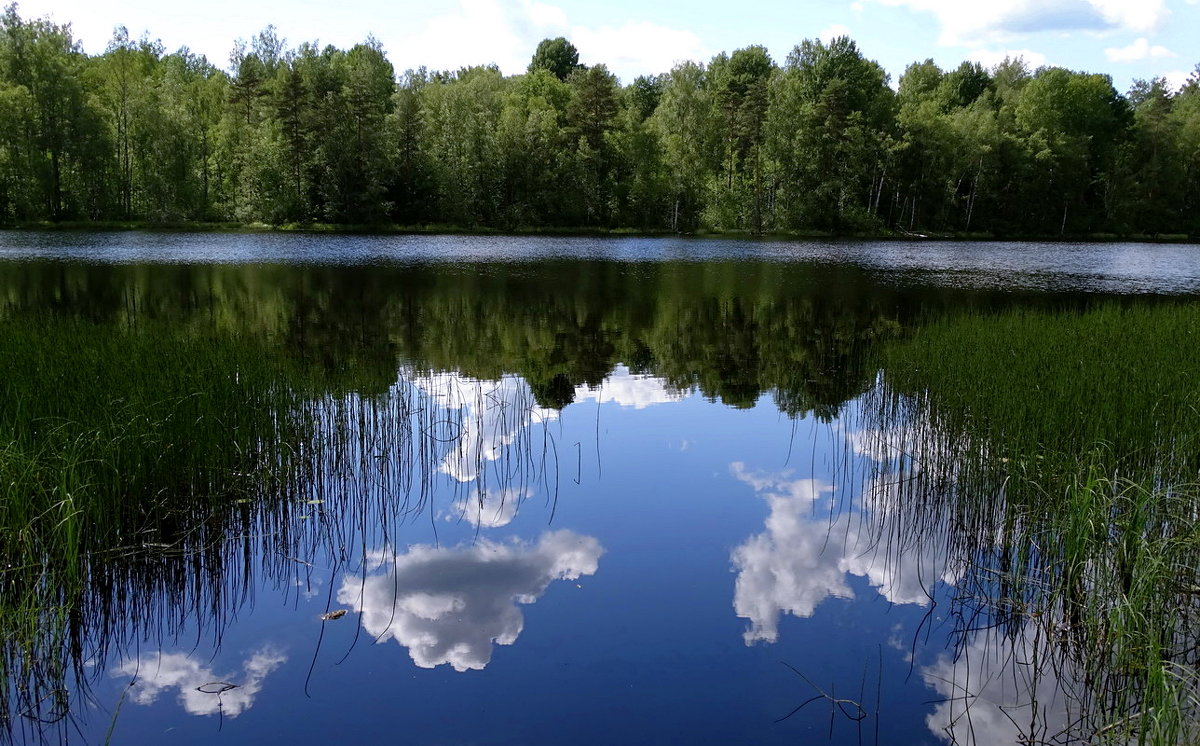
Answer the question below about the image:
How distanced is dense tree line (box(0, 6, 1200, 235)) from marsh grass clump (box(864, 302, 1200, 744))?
169 feet

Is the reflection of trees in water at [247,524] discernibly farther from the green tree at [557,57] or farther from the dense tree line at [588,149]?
the green tree at [557,57]

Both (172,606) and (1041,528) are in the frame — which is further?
(1041,528)

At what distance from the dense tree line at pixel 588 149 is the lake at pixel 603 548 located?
49.4 m

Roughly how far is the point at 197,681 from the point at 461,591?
175 centimetres


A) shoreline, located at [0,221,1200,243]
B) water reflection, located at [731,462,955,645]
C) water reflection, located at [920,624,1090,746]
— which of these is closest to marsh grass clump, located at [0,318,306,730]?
A: water reflection, located at [731,462,955,645]

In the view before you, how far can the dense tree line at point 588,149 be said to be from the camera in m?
57.5

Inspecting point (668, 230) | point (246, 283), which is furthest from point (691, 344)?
point (668, 230)

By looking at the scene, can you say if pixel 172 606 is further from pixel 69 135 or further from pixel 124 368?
pixel 69 135

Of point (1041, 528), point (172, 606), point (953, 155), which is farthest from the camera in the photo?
point (953, 155)

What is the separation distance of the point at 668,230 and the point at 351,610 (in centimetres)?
6048

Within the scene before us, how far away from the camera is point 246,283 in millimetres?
26266

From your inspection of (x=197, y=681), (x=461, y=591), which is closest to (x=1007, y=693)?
(x=461, y=591)

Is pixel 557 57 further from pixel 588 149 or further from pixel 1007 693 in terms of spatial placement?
pixel 1007 693

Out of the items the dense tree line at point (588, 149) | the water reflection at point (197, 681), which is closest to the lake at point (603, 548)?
the water reflection at point (197, 681)
